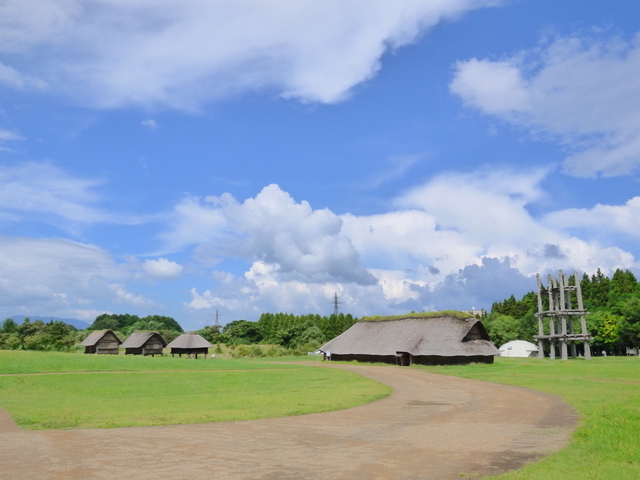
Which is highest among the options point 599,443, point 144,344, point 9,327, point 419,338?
point 9,327

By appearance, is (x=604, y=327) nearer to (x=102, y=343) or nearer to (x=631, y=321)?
(x=631, y=321)

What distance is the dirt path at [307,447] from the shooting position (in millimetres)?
9984

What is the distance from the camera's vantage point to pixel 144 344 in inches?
3499

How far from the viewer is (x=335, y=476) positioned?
378 inches

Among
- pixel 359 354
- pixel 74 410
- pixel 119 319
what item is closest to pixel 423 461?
pixel 74 410

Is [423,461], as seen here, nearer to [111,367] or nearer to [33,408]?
[33,408]

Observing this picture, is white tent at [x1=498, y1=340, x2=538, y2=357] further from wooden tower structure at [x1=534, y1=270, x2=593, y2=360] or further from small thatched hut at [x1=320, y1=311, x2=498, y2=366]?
small thatched hut at [x1=320, y1=311, x2=498, y2=366]

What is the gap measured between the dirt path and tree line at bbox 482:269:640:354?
230 ft

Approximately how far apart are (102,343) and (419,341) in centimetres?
6008

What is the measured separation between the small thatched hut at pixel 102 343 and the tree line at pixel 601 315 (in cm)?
7032

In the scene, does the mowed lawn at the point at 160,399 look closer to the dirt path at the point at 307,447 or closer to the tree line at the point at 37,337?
the dirt path at the point at 307,447

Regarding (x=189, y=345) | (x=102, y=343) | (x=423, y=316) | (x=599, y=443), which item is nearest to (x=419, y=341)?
(x=423, y=316)

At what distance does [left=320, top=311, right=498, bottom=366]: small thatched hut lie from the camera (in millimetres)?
55500

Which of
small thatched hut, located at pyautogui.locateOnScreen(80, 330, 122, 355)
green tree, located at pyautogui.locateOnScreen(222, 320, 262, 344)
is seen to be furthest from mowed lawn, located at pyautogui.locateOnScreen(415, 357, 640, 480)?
green tree, located at pyautogui.locateOnScreen(222, 320, 262, 344)
